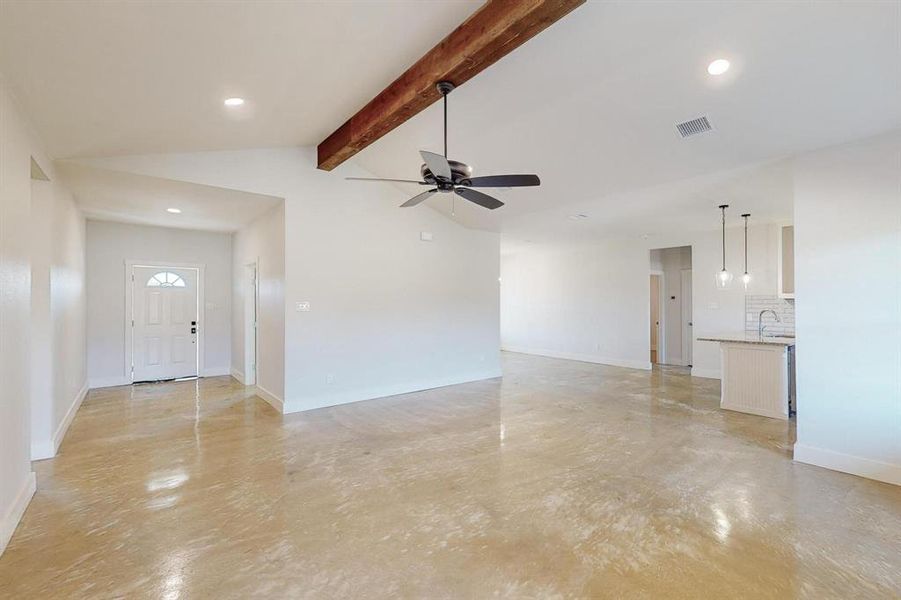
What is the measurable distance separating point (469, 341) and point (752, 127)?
15.4 feet

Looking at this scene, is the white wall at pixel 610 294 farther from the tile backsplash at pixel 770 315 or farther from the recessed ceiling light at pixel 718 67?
the recessed ceiling light at pixel 718 67

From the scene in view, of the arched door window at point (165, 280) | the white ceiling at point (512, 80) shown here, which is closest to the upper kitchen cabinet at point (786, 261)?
the white ceiling at point (512, 80)

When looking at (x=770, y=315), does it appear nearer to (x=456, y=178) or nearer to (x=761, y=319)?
(x=761, y=319)

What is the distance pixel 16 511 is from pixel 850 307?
6073mm

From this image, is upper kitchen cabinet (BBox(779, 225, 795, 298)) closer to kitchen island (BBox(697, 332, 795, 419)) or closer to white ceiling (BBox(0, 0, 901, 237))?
kitchen island (BBox(697, 332, 795, 419))

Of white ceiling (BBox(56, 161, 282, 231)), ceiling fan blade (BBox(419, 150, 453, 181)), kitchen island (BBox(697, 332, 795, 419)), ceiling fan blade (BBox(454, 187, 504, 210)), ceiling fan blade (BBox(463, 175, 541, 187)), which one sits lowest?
kitchen island (BBox(697, 332, 795, 419))

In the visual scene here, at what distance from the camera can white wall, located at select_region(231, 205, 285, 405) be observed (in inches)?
202

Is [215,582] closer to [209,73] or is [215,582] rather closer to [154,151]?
[209,73]

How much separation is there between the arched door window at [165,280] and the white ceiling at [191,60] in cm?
370

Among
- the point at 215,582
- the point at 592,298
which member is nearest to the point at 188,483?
the point at 215,582

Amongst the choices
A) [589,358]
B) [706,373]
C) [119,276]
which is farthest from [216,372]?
[706,373]

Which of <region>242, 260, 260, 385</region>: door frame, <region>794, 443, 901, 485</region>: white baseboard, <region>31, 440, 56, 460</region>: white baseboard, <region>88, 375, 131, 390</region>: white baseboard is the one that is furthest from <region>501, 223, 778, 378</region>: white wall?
<region>31, 440, 56, 460</region>: white baseboard

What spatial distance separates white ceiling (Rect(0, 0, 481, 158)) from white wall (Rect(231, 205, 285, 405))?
5.65 feet

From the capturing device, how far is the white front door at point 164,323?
671cm
